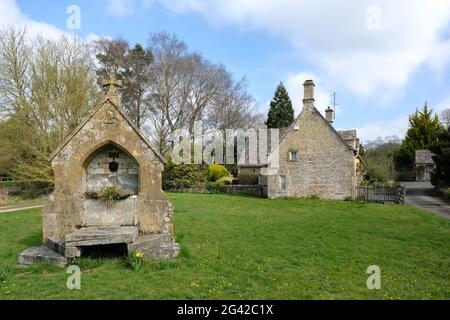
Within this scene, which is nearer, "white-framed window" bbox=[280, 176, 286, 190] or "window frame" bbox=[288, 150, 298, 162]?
"window frame" bbox=[288, 150, 298, 162]

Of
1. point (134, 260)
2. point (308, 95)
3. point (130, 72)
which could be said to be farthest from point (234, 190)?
point (134, 260)

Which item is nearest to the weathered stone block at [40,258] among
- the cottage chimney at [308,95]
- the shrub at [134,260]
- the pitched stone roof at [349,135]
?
the shrub at [134,260]

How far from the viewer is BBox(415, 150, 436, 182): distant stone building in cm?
4638

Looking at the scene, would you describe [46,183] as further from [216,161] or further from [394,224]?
[394,224]

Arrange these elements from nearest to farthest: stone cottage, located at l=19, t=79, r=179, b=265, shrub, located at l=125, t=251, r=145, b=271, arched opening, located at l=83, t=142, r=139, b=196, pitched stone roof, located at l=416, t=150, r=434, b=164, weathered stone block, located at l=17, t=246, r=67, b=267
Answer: shrub, located at l=125, t=251, r=145, b=271 < weathered stone block, located at l=17, t=246, r=67, b=267 < stone cottage, located at l=19, t=79, r=179, b=265 < arched opening, located at l=83, t=142, r=139, b=196 < pitched stone roof, located at l=416, t=150, r=434, b=164

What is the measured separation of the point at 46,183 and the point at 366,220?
82.9 ft

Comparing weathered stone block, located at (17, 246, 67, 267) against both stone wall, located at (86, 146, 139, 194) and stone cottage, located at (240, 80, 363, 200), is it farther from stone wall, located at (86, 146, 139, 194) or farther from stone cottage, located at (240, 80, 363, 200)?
stone cottage, located at (240, 80, 363, 200)

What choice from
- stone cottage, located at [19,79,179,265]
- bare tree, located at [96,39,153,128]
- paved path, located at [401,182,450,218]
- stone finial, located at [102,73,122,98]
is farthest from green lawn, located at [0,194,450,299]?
bare tree, located at [96,39,153,128]

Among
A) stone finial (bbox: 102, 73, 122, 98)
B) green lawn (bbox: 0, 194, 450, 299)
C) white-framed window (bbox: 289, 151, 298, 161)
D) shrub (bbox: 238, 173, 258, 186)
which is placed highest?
stone finial (bbox: 102, 73, 122, 98)

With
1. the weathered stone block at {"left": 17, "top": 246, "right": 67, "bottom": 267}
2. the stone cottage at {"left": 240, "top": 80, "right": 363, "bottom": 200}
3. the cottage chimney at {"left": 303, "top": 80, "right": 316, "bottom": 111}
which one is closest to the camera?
the weathered stone block at {"left": 17, "top": 246, "right": 67, "bottom": 267}

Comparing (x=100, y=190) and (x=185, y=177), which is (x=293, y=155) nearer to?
(x=185, y=177)

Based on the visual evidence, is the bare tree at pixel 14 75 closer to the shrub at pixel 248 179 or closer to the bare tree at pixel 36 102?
the bare tree at pixel 36 102

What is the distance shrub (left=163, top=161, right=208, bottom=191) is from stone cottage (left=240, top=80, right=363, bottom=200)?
316 inches

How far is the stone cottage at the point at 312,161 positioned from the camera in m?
25.5
